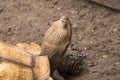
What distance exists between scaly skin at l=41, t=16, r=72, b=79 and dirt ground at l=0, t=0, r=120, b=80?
35 centimetres

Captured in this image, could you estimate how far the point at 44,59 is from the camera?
2654mm

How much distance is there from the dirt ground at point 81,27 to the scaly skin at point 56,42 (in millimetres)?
350

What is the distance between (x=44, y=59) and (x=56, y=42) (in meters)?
0.19

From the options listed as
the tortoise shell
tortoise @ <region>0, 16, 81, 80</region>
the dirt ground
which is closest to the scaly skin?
tortoise @ <region>0, 16, 81, 80</region>

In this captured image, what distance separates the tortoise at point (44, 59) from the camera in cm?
249

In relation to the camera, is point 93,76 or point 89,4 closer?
point 93,76

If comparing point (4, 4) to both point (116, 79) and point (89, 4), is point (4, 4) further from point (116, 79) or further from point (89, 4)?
point (116, 79)

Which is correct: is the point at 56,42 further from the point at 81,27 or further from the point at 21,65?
the point at 81,27

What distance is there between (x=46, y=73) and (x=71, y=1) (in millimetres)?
1887

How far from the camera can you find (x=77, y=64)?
3.02m

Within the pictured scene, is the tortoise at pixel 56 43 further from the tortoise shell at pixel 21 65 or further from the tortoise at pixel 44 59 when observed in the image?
the tortoise shell at pixel 21 65

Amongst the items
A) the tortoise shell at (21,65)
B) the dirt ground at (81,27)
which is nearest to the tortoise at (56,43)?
the tortoise shell at (21,65)

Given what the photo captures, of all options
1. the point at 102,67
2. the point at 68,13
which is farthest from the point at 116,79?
the point at 68,13

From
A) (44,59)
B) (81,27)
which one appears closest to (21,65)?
(44,59)
